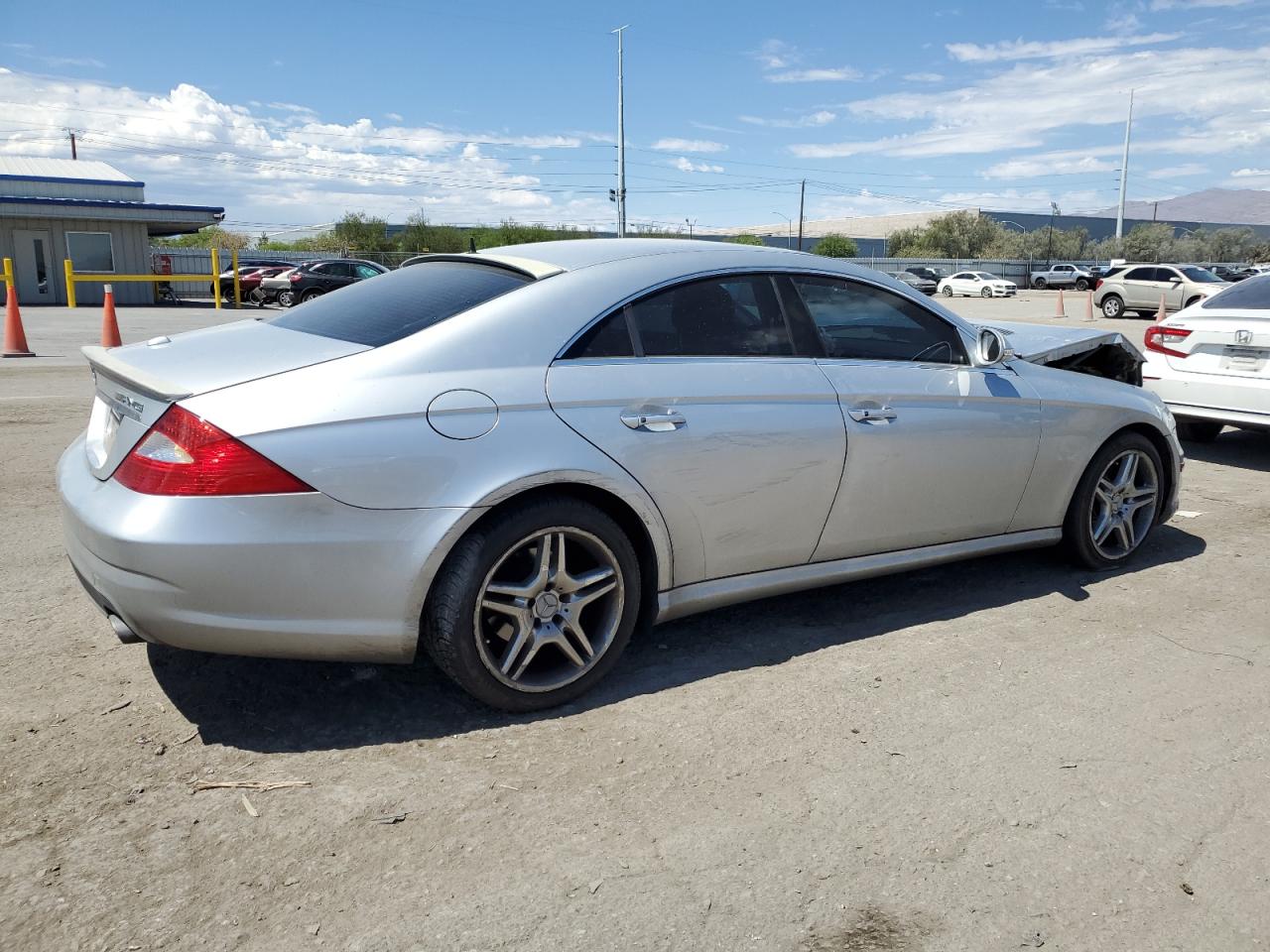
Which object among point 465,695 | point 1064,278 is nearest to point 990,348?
point 465,695

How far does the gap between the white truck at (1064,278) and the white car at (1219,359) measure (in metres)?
56.7

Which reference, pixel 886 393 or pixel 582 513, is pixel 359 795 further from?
pixel 886 393

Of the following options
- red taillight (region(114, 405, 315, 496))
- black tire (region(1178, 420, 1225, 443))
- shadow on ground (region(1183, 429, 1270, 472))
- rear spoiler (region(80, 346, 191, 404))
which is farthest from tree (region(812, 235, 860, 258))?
red taillight (region(114, 405, 315, 496))

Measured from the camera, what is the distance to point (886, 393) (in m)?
3.94

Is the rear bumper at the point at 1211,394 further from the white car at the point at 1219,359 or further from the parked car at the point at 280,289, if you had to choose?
the parked car at the point at 280,289

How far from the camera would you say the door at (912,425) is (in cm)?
388

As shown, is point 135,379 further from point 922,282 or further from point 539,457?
point 922,282

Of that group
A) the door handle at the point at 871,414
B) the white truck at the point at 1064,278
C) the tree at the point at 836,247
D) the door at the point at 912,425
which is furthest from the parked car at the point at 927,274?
the door handle at the point at 871,414

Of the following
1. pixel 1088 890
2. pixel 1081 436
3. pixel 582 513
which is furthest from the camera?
pixel 1081 436

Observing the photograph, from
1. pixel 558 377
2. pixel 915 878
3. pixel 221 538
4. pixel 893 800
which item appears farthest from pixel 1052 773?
pixel 221 538

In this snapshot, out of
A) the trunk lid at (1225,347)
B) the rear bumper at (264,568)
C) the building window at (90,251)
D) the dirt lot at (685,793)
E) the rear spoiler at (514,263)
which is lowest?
the dirt lot at (685,793)

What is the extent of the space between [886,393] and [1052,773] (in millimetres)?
1567

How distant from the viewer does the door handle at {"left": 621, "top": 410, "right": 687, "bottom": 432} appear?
330 cm

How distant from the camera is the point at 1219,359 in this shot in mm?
7461
